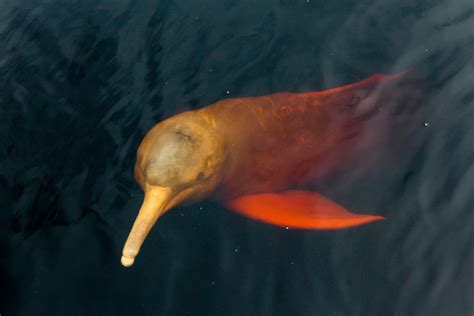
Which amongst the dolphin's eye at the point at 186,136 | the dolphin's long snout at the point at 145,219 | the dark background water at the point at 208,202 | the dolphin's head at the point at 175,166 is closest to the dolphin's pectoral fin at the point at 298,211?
the dark background water at the point at 208,202

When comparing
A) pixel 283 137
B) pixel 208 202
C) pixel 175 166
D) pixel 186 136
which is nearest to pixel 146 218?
pixel 175 166

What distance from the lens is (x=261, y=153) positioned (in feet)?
24.2

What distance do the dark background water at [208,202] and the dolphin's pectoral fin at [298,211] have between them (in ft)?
0.48

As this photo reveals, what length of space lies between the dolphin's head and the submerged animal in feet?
0.04

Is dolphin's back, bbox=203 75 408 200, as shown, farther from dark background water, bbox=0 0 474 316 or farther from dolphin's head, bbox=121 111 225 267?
dark background water, bbox=0 0 474 316

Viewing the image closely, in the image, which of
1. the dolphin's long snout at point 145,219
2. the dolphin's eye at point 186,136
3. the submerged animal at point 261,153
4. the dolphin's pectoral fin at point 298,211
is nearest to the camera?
the dolphin's long snout at point 145,219

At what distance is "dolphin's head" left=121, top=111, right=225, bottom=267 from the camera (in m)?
5.85

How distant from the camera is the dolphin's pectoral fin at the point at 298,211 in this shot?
6.56m

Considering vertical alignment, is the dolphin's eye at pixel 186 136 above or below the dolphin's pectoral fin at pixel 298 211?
above

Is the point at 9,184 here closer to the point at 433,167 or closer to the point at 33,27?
the point at 33,27

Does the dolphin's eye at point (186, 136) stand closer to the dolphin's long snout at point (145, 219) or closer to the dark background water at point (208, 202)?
the dolphin's long snout at point (145, 219)

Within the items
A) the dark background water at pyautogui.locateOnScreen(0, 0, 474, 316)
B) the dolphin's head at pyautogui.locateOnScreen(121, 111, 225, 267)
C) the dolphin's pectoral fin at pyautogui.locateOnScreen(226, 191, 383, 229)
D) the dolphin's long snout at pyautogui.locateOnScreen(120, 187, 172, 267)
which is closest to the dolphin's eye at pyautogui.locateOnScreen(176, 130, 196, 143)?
the dolphin's head at pyautogui.locateOnScreen(121, 111, 225, 267)

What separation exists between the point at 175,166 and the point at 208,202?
1.04 metres

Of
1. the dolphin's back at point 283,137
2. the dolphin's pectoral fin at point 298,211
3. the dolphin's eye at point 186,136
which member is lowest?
the dolphin's pectoral fin at point 298,211
